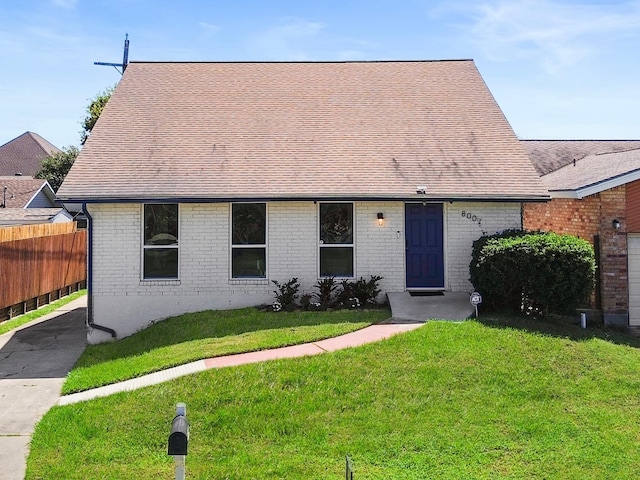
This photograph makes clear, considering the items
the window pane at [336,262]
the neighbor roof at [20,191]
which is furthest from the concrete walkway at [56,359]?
the neighbor roof at [20,191]

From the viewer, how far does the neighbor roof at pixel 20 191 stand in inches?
1165

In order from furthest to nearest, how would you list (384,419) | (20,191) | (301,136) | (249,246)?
(20,191) < (301,136) < (249,246) < (384,419)

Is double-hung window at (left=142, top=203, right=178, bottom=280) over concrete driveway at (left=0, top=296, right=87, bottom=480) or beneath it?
over

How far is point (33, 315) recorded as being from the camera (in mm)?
14859

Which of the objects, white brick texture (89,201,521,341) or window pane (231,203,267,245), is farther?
window pane (231,203,267,245)

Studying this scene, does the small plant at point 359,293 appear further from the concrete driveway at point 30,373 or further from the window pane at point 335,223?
the concrete driveway at point 30,373

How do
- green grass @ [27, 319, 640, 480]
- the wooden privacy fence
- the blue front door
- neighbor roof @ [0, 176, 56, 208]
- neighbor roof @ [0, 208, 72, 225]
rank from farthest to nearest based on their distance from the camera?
neighbor roof @ [0, 176, 56, 208] < neighbor roof @ [0, 208, 72, 225] < the wooden privacy fence < the blue front door < green grass @ [27, 319, 640, 480]

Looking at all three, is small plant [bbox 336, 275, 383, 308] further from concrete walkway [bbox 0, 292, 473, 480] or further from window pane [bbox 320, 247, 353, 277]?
concrete walkway [bbox 0, 292, 473, 480]

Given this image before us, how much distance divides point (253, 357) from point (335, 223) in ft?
15.2

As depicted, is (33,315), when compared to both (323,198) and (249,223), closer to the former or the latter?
(249,223)

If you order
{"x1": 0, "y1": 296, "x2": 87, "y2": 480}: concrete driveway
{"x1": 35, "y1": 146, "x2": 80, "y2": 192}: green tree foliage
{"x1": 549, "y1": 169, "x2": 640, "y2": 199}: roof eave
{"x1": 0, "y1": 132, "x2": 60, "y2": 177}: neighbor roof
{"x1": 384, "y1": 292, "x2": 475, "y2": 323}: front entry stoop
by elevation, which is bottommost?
{"x1": 0, "y1": 296, "x2": 87, "y2": 480}: concrete driveway

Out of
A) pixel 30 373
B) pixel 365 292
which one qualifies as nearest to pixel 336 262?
pixel 365 292

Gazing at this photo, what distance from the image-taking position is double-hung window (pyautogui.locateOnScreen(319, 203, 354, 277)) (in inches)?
483

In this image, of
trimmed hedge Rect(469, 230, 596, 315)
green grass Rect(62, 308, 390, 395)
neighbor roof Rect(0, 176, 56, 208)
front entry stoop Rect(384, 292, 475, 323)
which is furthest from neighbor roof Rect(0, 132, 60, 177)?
trimmed hedge Rect(469, 230, 596, 315)
